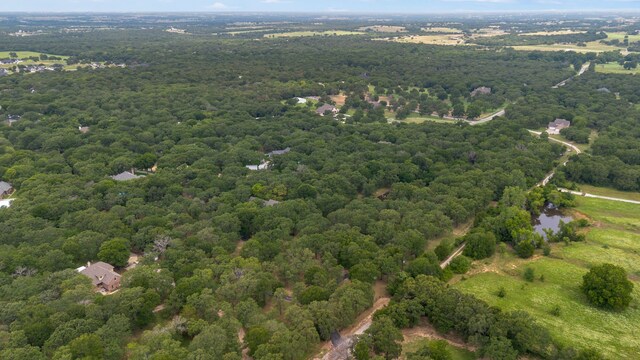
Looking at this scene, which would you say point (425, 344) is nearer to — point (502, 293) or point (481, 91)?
point (502, 293)

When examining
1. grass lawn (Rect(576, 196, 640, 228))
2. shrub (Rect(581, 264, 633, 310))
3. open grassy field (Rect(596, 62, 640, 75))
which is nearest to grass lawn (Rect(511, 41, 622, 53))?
open grassy field (Rect(596, 62, 640, 75))

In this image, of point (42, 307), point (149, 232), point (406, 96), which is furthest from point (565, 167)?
point (42, 307)

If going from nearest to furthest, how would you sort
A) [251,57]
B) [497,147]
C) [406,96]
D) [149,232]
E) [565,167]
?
1. [149,232]
2. [565,167]
3. [497,147]
4. [406,96]
5. [251,57]

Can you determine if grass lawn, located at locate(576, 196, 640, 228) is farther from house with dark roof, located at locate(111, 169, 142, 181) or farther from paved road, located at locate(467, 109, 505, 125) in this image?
house with dark roof, located at locate(111, 169, 142, 181)

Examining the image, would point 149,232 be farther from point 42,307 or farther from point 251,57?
point 251,57

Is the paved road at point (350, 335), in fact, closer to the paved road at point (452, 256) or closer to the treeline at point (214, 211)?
the treeline at point (214, 211)

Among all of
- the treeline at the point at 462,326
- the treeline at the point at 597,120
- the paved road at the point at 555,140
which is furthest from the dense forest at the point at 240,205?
the paved road at the point at 555,140

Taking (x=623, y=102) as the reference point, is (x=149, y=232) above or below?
below

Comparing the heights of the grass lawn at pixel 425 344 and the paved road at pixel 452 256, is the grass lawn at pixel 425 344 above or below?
below
